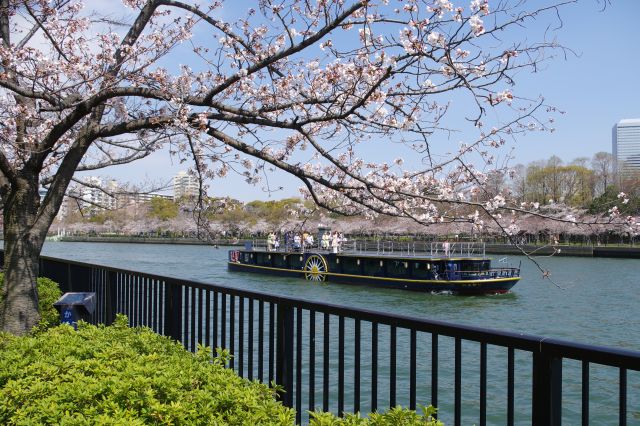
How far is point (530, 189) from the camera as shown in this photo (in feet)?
225

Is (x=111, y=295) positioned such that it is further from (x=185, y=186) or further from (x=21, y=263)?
(x=185, y=186)

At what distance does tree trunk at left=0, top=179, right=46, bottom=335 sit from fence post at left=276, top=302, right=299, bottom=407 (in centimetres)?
399

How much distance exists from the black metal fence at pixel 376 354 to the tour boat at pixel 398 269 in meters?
12.7

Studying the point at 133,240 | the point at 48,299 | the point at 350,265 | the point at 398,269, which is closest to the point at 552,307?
the point at 398,269

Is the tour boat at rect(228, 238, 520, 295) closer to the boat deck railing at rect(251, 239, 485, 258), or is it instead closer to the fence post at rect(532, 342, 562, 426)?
the boat deck railing at rect(251, 239, 485, 258)

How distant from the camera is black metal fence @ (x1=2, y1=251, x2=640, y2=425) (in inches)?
89.7

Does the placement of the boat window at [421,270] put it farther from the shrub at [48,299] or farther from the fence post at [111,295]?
the fence post at [111,295]

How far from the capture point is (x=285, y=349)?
12.4ft

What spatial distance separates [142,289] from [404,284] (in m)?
24.9

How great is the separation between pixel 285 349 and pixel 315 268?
31290mm

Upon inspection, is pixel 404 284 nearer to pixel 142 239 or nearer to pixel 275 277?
pixel 275 277

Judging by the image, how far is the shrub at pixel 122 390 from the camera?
2.53 m

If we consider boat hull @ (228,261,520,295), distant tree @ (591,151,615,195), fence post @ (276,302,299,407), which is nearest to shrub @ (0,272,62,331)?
fence post @ (276,302,299,407)

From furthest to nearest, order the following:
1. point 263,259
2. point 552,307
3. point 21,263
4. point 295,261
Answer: point 263,259 < point 295,261 < point 552,307 < point 21,263
